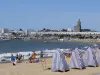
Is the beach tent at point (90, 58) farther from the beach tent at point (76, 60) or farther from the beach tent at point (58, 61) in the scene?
the beach tent at point (58, 61)

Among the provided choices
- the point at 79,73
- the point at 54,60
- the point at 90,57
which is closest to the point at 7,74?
the point at 54,60

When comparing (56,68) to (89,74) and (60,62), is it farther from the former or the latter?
(89,74)

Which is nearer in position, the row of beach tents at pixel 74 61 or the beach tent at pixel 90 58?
the row of beach tents at pixel 74 61

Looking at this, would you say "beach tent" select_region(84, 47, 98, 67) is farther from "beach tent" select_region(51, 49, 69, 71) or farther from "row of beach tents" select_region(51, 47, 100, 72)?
"beach tent" select_region(51, 49, 69, 71)

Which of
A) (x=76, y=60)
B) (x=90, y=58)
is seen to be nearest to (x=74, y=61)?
(x=76, y=60)

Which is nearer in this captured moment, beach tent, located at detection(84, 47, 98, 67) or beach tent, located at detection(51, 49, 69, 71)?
beach tent, located at detection(51, 49, 69, 71)

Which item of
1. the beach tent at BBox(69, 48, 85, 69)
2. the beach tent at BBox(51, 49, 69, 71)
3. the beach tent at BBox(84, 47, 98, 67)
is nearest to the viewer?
the beach tent at BBox(51, 49, 69, 71)

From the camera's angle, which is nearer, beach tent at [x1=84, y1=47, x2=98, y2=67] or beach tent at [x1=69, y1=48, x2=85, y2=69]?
beach tent at [x1=69, y1=48, x2=85, y2=69]

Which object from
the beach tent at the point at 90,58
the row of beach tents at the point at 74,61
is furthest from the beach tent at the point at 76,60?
the beach tent at the point at 90,58

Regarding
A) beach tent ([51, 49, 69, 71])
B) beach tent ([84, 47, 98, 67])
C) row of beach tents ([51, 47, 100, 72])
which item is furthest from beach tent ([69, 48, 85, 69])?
beach tent ([84, 47, 98, 67])

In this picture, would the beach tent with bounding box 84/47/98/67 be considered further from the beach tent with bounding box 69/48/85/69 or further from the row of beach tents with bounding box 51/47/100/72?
the beach tent with bounding box 69/48/85/69

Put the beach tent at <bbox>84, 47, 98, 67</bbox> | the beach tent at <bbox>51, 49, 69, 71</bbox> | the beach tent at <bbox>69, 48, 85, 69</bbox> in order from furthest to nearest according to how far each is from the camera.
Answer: the beach tent at <bbox>84, 47, 98, 67</bbox> → the beach tent at <bbox>69, 48, 85, 69</bbox> → the beach tent at <bbox>51, 49, 69, 71</bbox>

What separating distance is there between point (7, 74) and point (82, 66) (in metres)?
5.61

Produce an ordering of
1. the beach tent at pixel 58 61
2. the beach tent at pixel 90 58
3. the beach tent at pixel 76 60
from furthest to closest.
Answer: the beach tent at pixel 90 58 < the beach tent at pixel 76 60 < the beach tent at pixel 58 61
